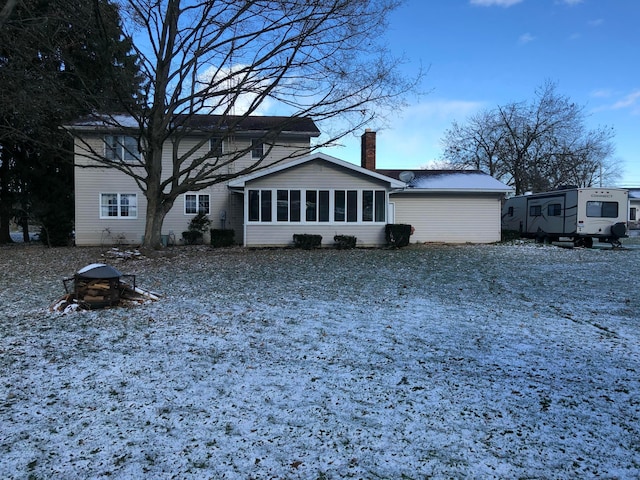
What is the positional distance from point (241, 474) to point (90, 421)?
142 cm

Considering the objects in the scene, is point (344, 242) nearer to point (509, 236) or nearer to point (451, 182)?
point (451, 182)

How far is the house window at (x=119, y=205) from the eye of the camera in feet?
62.0

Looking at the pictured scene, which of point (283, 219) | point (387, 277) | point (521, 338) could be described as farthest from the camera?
point (283, 219)

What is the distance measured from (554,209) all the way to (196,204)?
1641 cm

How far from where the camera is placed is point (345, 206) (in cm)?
1750

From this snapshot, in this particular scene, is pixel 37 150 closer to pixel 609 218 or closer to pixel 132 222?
pixel 132 222

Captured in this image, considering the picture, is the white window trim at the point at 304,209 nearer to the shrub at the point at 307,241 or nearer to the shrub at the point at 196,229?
the shrub at the point at 307,241

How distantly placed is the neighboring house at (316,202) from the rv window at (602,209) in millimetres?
8457

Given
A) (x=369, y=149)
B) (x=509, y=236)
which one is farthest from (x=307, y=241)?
(x=509, y=236)

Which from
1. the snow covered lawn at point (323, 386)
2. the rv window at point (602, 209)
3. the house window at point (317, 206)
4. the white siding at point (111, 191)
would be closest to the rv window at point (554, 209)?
A: the rv window at point (602, 209)

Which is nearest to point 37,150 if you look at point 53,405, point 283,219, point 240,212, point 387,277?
point 240,212

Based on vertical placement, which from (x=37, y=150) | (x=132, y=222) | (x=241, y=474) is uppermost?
(x=37, y=150)

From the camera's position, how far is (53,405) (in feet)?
11.7

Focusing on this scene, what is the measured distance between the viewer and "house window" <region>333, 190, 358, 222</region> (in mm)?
17438
